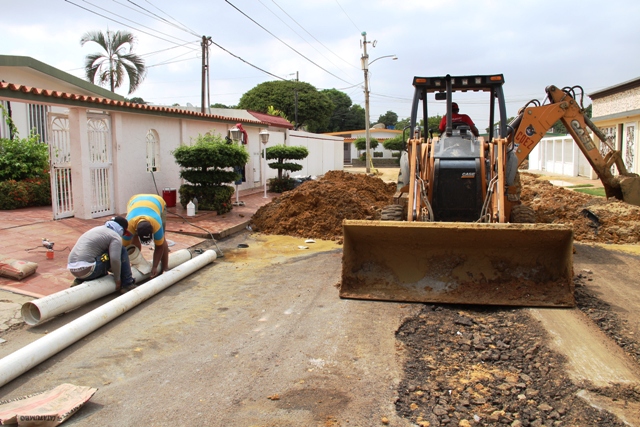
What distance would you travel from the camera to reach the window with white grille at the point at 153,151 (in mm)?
14539

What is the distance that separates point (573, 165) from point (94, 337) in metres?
28.9

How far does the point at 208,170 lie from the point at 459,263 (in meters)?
9.17

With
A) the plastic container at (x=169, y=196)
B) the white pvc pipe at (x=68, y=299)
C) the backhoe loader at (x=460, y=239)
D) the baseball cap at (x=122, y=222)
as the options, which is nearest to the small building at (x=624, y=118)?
the backhoe loader at (x=460, y=239)

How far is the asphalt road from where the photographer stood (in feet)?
13.1

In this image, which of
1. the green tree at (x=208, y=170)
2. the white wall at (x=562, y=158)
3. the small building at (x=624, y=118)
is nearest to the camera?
the green tree at (x=208, y=170)

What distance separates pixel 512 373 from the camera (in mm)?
4512

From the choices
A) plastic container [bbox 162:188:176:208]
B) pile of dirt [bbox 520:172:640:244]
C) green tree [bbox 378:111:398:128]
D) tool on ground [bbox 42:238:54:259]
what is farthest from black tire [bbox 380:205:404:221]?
green tree [bbox 378:111:398:128]

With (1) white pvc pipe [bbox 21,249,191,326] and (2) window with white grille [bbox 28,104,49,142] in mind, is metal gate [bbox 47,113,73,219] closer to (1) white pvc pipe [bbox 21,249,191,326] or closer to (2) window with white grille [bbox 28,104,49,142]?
(1) white pvc pipe [bbox 21,249,191,326]

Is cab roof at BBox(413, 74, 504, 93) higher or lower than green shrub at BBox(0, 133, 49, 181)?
higher

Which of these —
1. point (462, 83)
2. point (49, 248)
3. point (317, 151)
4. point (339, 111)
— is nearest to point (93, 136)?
point (49, 248)

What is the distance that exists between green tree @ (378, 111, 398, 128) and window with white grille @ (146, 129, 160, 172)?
3470 inches

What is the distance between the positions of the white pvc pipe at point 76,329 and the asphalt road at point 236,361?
0.10 metres

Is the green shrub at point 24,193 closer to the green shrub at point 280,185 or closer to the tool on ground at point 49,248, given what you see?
the tool on ground at point 49,248

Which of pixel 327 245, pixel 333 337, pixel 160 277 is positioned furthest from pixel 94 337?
pixel 327 245
